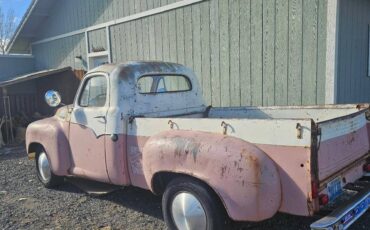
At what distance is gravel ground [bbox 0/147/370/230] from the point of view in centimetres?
434

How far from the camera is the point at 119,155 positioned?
4.43 metres

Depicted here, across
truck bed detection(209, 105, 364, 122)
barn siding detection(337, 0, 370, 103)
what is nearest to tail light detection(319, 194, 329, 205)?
truck bed detection(209, 105, 364, 122)

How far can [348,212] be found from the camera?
312cm

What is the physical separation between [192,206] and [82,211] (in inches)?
81.9

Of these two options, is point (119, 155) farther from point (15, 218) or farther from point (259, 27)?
point (259, 27)

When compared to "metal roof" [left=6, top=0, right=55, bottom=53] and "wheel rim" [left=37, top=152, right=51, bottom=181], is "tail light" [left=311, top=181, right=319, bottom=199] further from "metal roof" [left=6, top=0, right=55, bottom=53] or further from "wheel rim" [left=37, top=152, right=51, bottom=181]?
"metal roof" [left=6, top=0, right=55, bottom=53]

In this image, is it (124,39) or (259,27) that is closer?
(259,27)

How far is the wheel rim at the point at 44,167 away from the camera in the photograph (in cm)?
596

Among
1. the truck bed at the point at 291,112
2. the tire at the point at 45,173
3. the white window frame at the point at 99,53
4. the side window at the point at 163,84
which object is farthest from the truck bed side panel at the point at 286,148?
the white window frame at the point at 99,53

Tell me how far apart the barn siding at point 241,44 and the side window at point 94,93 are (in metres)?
3.58

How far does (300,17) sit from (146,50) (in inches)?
182

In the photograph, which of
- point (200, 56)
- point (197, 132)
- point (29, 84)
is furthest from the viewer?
point (29, 84)

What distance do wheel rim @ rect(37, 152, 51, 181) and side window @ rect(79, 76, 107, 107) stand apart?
1.41 metres

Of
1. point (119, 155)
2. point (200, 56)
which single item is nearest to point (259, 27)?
point (200, 56)
